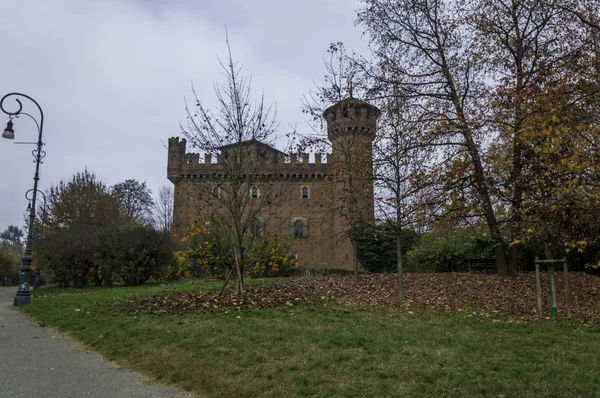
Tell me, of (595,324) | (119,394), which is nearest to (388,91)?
(595,324)

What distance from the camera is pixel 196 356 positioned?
659 centimetres

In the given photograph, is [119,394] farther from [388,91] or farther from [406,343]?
[388,91]

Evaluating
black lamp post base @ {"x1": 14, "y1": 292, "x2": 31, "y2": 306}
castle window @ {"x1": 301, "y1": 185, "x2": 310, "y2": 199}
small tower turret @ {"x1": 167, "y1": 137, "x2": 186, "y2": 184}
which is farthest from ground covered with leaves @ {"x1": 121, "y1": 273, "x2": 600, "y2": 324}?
small tower turret @ {"x1": 167, "y1": 137, "x2": 186, "y2": 184}

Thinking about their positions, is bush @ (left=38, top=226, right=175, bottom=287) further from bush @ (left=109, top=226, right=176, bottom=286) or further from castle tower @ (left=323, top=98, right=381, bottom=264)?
castle tower @ (left=323, top=98, right=381, bottom=264)

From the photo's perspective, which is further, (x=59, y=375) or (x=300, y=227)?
(x=300, y=227)

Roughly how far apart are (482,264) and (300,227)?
2795 cm

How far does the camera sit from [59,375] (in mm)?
6258

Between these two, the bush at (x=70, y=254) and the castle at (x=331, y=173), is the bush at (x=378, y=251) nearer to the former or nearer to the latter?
the castle at (x=331, y=173)

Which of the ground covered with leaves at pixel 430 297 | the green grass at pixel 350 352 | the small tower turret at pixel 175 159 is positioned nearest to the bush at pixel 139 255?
the ground covered with leaves at pixel 430 297

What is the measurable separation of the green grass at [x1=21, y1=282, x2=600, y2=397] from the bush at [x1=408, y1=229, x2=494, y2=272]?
926 centimetres

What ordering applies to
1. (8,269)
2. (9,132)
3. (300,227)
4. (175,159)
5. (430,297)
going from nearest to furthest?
(430,297) → (9,132) → (8,269) → (175,159) → (300,227)

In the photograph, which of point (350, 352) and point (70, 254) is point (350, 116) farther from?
point (70, 254)

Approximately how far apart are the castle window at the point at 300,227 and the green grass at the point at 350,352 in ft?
114

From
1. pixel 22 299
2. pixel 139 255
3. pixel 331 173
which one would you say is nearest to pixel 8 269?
pixel 139 255
